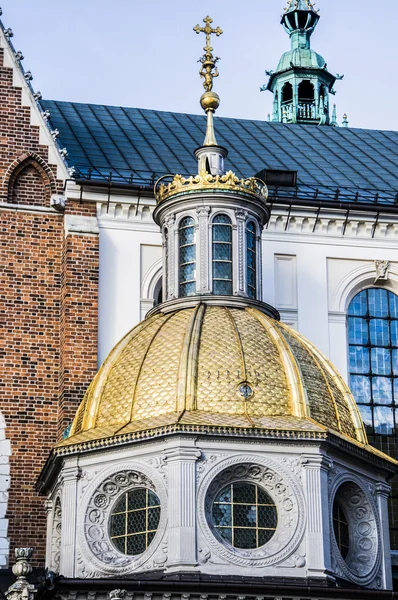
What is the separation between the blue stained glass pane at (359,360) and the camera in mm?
34125

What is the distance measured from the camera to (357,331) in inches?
1358

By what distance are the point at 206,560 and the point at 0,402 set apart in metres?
7.77

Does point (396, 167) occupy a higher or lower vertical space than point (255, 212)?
higher

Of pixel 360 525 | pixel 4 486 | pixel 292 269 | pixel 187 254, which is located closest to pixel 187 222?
pixel 187 254

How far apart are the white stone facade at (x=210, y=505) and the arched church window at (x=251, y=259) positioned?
4.33 m

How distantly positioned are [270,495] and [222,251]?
17.8 feet

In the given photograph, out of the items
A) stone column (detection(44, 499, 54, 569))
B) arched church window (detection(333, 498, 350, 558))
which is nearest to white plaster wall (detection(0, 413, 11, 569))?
stone column (detection(44, 499, 54, 569))

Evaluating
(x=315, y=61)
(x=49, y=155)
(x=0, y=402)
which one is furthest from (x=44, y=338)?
(x=315, y=61)

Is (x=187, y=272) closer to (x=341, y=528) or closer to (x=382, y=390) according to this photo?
(x=341, y=528)

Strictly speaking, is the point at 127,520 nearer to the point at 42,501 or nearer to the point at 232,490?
the point at 232,490

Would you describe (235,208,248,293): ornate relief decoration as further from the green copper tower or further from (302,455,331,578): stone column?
the green copper tower

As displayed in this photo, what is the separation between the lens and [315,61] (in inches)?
1923

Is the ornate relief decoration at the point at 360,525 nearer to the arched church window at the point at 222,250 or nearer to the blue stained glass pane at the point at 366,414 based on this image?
the arched church window at the point at 222,250

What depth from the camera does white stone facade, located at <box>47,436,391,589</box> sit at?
2538cm
